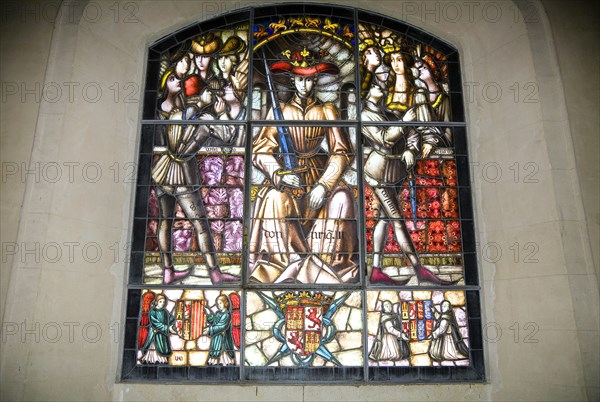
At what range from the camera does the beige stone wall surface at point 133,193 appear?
3.52 m

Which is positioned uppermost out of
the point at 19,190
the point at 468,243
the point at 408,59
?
the point at 408,59

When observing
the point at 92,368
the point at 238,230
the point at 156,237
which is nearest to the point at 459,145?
the point at 238,230

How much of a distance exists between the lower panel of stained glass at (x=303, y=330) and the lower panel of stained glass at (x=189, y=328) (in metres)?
0.12

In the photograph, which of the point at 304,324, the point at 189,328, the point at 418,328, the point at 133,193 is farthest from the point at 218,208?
the point at 418,328

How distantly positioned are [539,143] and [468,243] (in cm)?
84

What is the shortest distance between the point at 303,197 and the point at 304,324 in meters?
0.92

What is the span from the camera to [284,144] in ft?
14.3

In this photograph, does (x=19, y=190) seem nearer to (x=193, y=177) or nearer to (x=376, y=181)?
(x=193, y=177)

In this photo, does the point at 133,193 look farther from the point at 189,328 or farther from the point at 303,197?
the point at 303,197

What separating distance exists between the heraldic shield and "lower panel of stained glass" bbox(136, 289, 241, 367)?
27 cm

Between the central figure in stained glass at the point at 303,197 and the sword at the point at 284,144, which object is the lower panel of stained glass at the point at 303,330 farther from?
the sword at the point at 284,144

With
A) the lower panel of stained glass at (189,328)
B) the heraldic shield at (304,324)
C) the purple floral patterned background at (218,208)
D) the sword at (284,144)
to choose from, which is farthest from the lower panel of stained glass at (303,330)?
the sword at (284,144)

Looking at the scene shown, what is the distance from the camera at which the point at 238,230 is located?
4.13m

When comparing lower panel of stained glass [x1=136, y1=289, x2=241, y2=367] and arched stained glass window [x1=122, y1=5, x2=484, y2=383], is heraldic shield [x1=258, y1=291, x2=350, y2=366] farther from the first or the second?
lower panel of stained glass [x1=136, y1=289, x2=241, y2=367]
